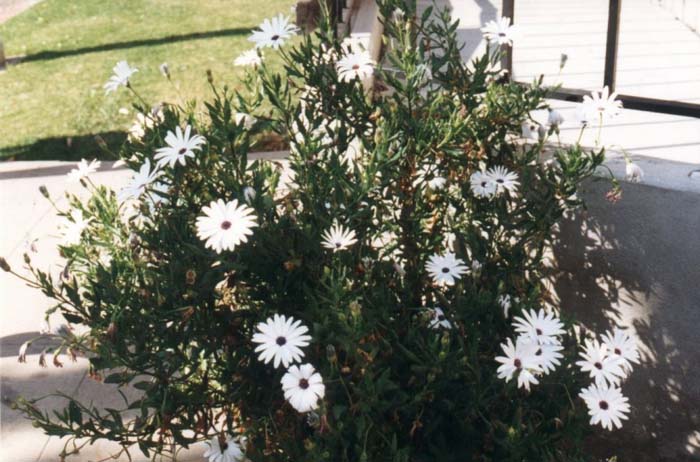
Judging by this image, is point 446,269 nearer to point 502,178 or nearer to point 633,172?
point 502,178

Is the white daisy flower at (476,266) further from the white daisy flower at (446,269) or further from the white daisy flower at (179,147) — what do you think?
the white daisy flower at (179,147)

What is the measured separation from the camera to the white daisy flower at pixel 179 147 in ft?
6.02

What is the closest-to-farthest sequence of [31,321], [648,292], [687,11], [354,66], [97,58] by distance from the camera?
1. [354,66]
2. [648,292]
3. [31,321]
4. [687,11]
5. [97,58]

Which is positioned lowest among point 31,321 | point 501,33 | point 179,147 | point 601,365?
point 31,321

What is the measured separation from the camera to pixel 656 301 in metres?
2.43

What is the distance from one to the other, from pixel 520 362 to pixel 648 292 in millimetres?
840

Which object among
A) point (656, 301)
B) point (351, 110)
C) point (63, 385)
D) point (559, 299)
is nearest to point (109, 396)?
point (63, 385)

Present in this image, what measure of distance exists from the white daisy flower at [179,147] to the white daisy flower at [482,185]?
74cm

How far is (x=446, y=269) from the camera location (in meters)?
2.04

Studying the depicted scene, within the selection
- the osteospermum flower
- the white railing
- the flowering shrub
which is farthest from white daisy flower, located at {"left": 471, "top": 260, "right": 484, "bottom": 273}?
the white railing

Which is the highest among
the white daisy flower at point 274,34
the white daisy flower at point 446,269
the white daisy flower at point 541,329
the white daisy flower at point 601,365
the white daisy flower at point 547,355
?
the white daisy flower at point 274,34

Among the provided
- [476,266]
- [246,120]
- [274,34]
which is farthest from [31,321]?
[476,266]

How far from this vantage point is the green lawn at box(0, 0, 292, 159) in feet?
19.6

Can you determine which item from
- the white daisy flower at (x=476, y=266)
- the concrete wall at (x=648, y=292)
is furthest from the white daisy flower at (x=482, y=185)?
the concrete wall at (x=648, y=292)
